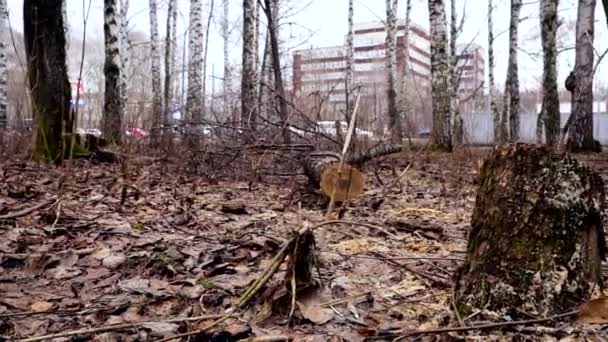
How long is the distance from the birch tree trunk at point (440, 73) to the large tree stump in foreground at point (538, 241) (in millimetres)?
8139

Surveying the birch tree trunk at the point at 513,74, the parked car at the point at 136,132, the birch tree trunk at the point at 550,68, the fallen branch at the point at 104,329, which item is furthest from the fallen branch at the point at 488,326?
the birch tree trunk at the point at 513,74

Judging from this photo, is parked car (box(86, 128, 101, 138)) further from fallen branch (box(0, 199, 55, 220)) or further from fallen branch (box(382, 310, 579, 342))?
fallen branch (box(382, 310, 579, 342))

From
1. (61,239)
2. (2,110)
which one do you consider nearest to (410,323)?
(61,239)

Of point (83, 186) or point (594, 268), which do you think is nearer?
point (594, 268)

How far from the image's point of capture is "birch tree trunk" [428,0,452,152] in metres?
9.67

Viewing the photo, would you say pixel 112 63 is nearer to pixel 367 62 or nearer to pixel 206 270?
pixel 206 270

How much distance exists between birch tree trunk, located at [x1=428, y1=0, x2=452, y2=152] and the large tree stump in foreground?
26.7ft

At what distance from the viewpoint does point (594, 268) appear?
5.28 ft

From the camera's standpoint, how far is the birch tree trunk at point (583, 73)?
28.5ft

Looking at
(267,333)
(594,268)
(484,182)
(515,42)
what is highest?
(515,42)

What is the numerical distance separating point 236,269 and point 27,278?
869mm

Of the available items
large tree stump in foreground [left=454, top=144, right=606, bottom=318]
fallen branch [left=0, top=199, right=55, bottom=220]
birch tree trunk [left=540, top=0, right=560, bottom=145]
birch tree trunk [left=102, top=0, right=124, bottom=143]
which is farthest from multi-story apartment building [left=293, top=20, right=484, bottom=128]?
large tree stump in foreground [left=454, top=144, right=606, bottom=318]

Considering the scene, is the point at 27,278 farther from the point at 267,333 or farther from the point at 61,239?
the point at 267,333

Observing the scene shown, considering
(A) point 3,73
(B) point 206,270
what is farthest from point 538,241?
(A) point 3,73
